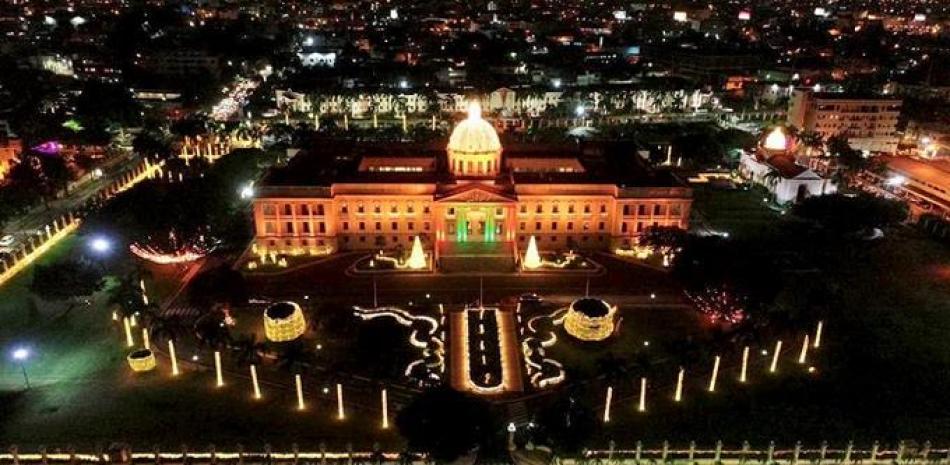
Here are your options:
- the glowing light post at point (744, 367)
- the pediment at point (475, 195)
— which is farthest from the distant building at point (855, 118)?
the glowing light post at point (744, 367)

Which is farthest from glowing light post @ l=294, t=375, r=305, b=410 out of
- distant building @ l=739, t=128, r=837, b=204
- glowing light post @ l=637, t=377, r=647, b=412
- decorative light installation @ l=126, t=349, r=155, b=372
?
distant building @ l=739, t=128, r=837, b=204

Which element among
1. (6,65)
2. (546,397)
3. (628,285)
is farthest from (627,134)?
(6,65)

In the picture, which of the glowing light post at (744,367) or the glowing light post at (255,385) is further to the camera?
the glowing light post at (744,367)

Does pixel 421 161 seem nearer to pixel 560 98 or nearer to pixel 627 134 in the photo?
pixel 627 134

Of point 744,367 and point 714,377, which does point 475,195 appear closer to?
point 714,377

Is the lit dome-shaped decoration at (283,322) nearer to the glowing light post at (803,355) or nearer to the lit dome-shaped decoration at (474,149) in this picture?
the lit dome-shaped decoration at (474,149)

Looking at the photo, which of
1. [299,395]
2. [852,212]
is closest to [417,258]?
[299,395]

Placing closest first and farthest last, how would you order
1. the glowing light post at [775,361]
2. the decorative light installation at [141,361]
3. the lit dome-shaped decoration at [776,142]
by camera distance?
the decorative light installation at [141,361] → the glowing light post at [775,361] → the lit dome-shaped decoration at [776,142]
